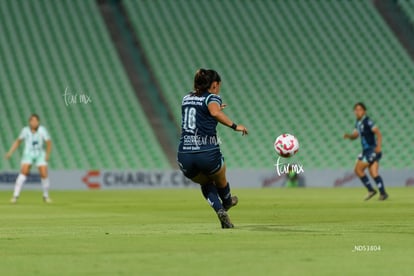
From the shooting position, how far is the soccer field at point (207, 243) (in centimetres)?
804

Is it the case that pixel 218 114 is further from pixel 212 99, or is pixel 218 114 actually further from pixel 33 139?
pixel 33 139

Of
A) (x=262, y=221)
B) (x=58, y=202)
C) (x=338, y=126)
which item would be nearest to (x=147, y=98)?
(x=338, y=126)

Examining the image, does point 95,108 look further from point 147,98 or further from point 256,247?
point 256,247

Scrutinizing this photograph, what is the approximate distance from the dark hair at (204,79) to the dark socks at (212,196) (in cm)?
133

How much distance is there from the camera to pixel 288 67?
38906 millimetres

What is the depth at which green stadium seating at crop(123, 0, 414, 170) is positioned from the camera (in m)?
36.5

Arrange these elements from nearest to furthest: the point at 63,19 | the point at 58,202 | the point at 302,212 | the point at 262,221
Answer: the point at 262,221
the point at 302,212
the point at 58,202
the point at 63,19

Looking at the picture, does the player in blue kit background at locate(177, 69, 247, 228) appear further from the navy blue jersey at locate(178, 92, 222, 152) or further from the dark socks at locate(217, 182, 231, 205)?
the dark socks at locate(217, 182, 231, 205)

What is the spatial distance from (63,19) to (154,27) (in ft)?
12.0

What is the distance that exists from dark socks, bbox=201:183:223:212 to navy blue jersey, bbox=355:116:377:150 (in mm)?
11050

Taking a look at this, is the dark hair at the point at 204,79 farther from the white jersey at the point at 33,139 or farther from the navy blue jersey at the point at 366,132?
the white jersey at the point at 33,139

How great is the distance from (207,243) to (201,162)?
2626 millimetres

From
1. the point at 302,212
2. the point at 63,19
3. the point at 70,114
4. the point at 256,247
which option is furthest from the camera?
the point at 63,19

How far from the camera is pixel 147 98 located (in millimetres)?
37531
